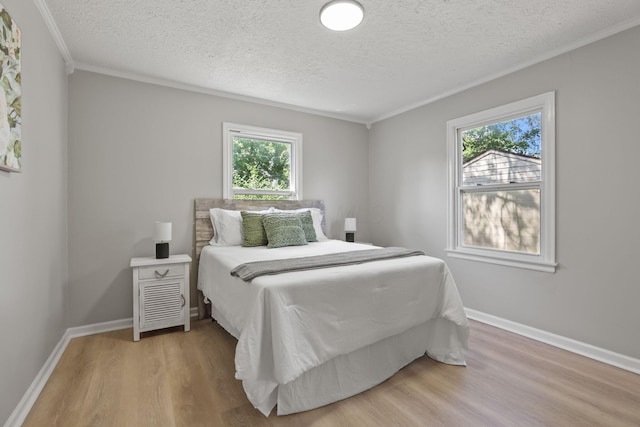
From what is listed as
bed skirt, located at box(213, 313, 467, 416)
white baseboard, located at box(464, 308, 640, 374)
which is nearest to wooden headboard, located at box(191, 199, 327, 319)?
bed skirt, located at box(213, 313, 467, 416)

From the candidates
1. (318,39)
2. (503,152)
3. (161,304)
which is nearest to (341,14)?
(318,39)

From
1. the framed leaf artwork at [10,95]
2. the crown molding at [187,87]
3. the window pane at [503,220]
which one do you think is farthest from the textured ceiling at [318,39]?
the window pane at [503,220]

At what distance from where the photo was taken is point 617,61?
229 centimetres

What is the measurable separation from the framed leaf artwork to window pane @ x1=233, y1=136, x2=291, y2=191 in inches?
83.3

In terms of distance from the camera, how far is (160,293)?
2.80m

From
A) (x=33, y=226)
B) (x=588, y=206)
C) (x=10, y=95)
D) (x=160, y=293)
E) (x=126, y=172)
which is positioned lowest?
(x=160, y=293)

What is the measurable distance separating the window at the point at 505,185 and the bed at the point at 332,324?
1120 mm

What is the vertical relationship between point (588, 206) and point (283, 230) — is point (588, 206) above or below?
above

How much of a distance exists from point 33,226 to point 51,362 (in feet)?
3.37

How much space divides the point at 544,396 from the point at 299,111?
3705 mm

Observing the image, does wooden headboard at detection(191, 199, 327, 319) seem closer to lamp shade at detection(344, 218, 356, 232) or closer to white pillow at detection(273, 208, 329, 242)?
white pillow at detection(273, 208, 329, 242)

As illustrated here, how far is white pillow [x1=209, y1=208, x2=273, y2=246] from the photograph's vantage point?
3.25 meters

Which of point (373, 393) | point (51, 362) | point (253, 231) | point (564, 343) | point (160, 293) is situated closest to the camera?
point (373, 393)

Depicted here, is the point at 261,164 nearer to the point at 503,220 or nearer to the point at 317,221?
the point at 317,221
